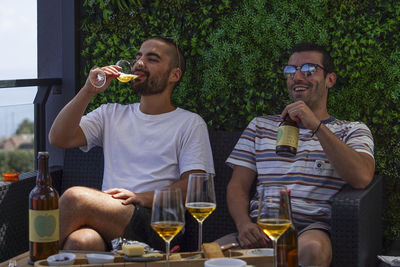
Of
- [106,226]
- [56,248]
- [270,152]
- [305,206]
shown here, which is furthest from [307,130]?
[56,248]

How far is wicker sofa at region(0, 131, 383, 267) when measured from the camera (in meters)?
2.40

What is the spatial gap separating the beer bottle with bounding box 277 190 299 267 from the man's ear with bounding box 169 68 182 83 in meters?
1.80

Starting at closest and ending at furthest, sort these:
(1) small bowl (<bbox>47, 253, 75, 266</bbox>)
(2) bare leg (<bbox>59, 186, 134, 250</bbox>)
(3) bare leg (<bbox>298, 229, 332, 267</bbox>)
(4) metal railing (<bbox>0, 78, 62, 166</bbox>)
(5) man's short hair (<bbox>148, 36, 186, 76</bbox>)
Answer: (1) small bowl (<bbox>47, 253, 75, 266</bbox>) < (3) bare leg (<bbox>298, 229, 332, 267</bbox>) < (2) bare leg (<bbox>59, 186, 134, 250</bbox>) < (5) man's short hair (<bbox>148, 36, 186, 76</bbox>) < (4) metal railing (<bbox>0, 78, 62, 166</bbox>)

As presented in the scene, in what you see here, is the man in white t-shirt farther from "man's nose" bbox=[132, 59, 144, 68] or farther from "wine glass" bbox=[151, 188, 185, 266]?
"wine glass" bbox=[151, 188, 185, 266]

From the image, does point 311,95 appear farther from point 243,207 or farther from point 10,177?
point 10,177

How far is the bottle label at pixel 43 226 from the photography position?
5.93 feet

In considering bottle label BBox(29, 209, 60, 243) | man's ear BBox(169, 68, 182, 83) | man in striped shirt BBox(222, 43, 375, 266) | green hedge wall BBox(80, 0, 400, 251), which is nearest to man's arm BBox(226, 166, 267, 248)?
man in striped shirt BBox(222, 43, 375, 266)

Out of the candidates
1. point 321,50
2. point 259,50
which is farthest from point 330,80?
point 259,50

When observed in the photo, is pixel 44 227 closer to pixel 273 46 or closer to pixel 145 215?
pixel 145 215

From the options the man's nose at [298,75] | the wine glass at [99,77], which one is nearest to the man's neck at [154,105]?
the wine glass at [99,77]

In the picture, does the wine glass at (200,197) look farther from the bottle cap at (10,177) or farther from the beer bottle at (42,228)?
the bottle cap at (10,177)

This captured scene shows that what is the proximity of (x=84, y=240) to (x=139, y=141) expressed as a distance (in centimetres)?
83

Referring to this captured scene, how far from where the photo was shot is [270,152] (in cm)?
294

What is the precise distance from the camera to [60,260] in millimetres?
1672
